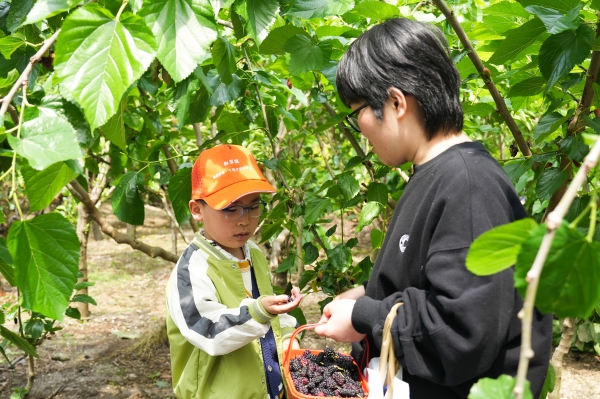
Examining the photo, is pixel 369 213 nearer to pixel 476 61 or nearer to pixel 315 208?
pixel 315 208

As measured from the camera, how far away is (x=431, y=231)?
1069 mm

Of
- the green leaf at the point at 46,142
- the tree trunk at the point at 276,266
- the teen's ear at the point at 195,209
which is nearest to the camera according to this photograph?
the green leaf at the point at 46,142

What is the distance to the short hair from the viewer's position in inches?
46.1

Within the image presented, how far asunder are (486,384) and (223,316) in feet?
3.50

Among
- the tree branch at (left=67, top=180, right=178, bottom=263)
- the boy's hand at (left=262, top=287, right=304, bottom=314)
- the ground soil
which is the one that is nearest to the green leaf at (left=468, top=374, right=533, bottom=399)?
the boy's hand at (left=262, top=287, right=304, bottom=314)

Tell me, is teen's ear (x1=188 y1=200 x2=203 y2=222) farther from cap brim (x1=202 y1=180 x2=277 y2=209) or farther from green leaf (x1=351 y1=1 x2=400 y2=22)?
green leaf (x1=351 y1=1 x2=400 y2=22)

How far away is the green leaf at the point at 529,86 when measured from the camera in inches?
61.9

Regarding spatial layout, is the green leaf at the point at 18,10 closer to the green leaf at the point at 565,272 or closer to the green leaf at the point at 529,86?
the green leaf at the point at 565,272

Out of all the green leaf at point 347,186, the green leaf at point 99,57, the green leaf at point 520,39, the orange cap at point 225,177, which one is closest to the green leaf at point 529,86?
the green leaf at point 520,39

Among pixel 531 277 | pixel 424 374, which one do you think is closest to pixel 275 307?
pixel 424 374

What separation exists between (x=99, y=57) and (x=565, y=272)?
654mm

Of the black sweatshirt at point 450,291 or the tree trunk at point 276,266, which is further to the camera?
the tree trunk at point 276,266

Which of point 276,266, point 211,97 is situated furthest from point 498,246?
point 276,266

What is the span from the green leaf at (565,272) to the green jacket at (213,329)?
3.44 ft
